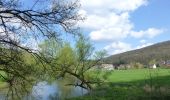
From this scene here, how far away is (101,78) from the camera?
4906cm

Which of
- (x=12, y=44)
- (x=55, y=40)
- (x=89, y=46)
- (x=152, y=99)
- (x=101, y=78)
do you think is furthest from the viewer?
(x=101, y=78)

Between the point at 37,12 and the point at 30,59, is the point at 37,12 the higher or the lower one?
the higher one

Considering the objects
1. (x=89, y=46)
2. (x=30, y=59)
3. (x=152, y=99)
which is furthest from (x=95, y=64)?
(x=30, y=59)

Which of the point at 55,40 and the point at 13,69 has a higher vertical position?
the point at 55,40

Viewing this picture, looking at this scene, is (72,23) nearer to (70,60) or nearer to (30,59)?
(30,59)

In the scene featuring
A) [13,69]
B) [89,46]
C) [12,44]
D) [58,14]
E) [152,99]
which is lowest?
[152,99]

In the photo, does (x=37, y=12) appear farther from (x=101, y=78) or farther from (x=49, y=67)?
(x=101, y=78)

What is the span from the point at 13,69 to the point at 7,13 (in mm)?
1870

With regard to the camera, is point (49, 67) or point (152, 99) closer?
point (49, 67)

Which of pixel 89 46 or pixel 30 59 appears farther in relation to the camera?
pixel 89 46

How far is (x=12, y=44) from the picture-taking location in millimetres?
12117

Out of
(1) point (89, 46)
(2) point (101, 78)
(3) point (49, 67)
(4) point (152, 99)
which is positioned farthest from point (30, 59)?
(2) point (101, 78)

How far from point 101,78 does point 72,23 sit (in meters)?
36.4

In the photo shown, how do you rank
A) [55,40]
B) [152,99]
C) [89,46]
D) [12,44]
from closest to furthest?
[12,44] → [55,40] → [152,99] → [89,46]
